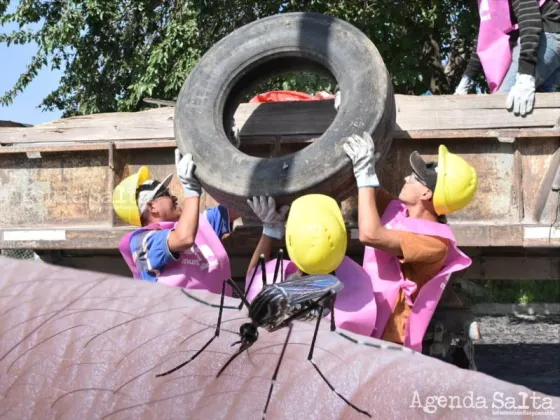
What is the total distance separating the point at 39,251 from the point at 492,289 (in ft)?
28.5

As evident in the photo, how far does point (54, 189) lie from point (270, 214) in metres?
1.65

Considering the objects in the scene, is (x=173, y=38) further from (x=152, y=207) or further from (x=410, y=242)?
(x=410, y=242)

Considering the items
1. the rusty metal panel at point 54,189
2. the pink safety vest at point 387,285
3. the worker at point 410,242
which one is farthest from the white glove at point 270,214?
the rusty metal panel at point 54,189

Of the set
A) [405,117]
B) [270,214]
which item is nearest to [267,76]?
[405,117]

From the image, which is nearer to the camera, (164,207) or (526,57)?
(164,207)

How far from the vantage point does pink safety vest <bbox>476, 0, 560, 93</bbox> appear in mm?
4793

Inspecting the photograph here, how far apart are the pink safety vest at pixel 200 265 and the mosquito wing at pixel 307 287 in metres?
1.97

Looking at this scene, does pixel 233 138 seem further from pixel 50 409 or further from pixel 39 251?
pixel 50 409

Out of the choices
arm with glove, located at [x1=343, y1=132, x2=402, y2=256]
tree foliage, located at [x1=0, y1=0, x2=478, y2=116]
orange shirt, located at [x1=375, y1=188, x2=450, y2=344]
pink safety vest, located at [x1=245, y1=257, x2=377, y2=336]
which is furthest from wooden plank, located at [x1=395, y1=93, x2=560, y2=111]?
tree foliage, located at [x1=0, y1=0, x2=478, y2=116]

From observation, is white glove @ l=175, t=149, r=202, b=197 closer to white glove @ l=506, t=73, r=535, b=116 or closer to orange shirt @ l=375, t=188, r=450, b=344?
orange shirt @ l=375, t=188, r=450, b=344

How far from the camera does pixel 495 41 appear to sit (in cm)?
489

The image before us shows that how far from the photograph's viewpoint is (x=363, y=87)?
3.75 metres

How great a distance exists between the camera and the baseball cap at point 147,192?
4133mm

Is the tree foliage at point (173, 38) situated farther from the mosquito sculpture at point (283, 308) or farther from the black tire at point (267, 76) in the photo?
the mosquito sculpture at point (283, 308)
